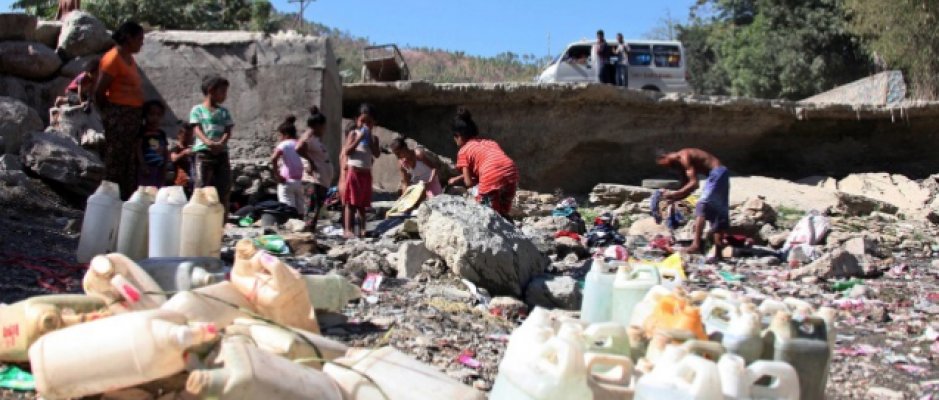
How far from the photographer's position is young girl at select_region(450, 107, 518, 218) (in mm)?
6668

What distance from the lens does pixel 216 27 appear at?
1800 centimetres

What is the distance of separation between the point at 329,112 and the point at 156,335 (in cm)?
812

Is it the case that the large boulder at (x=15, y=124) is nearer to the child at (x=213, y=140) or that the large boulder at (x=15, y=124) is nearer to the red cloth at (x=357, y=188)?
the child at (x=213, y=140)

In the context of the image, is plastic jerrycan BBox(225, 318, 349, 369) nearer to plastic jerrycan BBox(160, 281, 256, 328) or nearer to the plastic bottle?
plastic jerrycan BBox(160, 281, 256, 328)

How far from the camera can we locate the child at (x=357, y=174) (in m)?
7.28

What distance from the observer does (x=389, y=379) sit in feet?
8.68

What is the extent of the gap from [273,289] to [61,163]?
4810 millimetres

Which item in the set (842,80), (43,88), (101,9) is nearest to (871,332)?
(43,88)

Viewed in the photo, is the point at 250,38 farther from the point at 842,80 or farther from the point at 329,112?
the point at 842,80

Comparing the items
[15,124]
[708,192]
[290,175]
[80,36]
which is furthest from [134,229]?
[80,36]

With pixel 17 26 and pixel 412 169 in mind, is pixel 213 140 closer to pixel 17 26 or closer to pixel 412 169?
pixel 412 169

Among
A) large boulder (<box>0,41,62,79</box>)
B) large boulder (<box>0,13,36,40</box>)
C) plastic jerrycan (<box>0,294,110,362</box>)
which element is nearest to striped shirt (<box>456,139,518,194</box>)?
plastic jerrycan (<box>0,294,110,362</box>)

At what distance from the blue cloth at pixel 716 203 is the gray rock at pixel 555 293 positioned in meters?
2.62

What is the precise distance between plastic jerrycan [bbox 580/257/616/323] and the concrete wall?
8.60m
